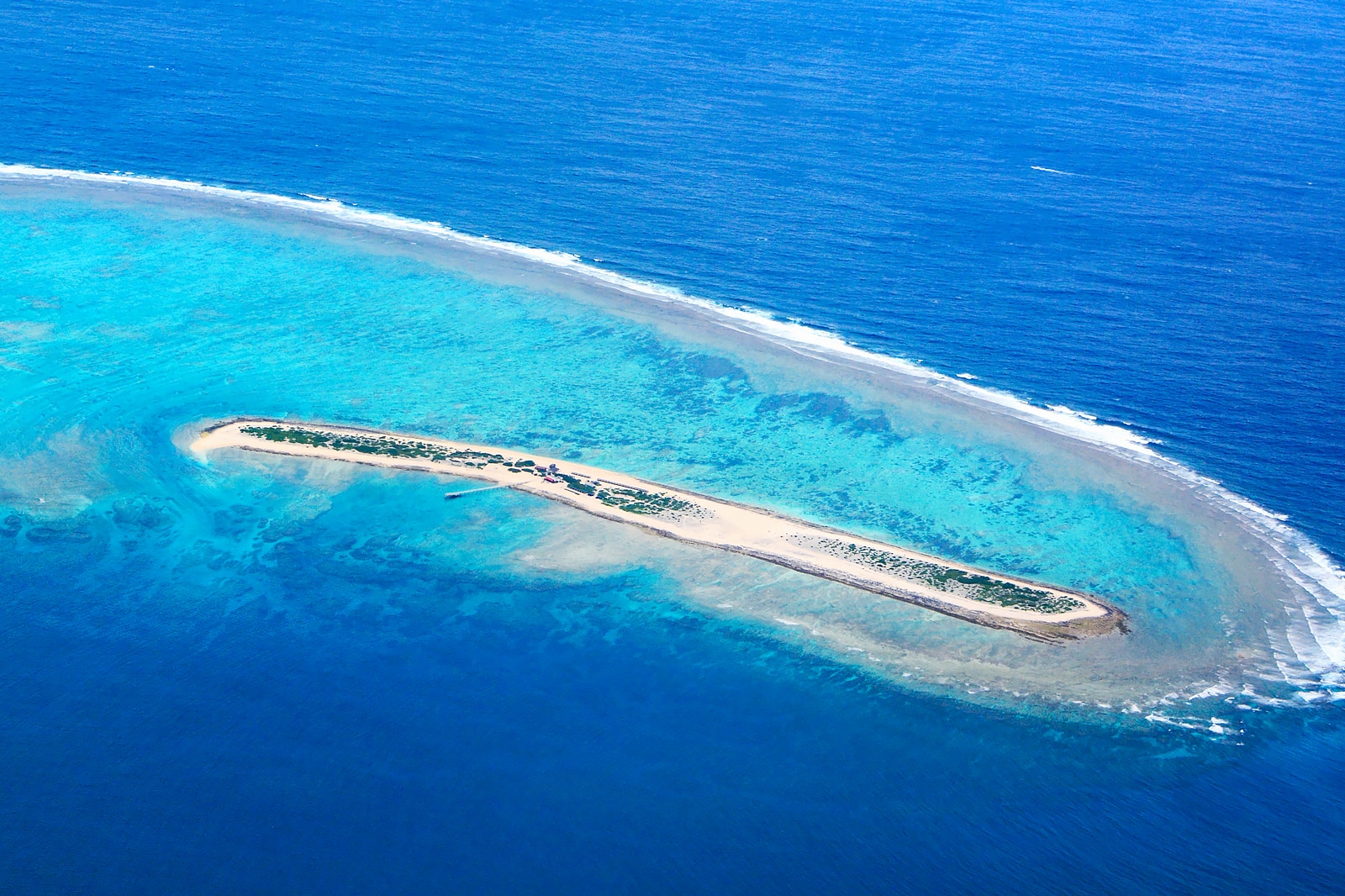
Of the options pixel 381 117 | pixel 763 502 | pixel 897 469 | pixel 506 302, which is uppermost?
pixel 381 117

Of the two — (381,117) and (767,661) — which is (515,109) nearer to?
(381,117)

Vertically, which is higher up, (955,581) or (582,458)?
(582,458)

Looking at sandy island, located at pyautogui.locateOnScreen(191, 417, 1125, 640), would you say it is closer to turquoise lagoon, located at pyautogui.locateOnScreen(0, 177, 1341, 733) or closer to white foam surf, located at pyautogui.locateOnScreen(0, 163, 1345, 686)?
turquoise lagoon, located at pyautogui.locateOnScreen(0, 177, 1341, 733)

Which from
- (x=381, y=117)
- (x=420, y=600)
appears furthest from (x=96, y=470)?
(x=381, y=117)

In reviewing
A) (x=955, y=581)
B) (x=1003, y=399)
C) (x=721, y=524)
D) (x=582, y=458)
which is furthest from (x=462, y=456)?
(x=1003, y=399)

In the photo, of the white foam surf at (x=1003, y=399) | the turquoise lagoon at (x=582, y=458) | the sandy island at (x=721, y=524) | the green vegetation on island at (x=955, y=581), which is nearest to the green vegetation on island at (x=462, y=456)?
the sandy island at (x=721, y=524)

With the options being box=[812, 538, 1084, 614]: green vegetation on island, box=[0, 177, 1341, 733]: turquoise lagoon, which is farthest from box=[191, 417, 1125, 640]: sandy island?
box=[0, 177, 1341, 733]: turquoise lagoon

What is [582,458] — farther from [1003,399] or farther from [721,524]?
[1003,399]
